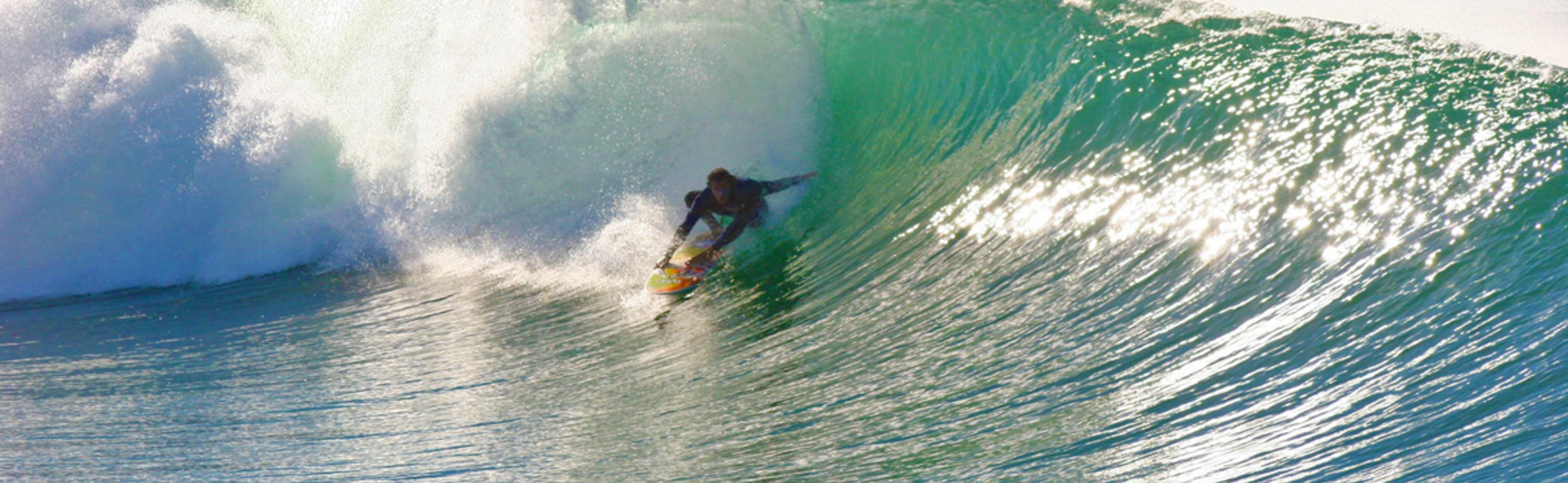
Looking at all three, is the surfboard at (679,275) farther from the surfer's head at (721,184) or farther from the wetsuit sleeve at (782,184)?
the wetsuit sleeve at (782,184)

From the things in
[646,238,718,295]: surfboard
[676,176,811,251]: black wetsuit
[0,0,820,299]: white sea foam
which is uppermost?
[0,0,820,299]: white sea foam

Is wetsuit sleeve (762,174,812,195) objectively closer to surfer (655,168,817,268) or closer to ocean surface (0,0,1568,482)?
surfer (655,168,817,268)

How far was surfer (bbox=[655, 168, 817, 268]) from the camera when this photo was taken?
8.26 metres

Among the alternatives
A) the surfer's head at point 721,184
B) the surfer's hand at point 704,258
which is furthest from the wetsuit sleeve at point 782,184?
the surfer's hand at point 704,258

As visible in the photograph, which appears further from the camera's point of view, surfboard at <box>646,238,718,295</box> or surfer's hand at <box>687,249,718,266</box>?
surfer's hand at <box>687,249,718,266</box>

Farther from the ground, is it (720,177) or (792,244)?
(720,177)

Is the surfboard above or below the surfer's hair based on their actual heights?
below

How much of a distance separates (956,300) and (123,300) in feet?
24.9

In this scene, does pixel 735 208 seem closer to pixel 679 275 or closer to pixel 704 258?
pixel 704 258

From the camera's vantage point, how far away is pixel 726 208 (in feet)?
27.7

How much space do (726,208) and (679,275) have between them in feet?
1.95

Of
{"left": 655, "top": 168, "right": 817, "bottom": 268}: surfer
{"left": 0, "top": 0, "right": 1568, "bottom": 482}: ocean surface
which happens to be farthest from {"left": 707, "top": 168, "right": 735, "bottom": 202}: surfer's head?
{"left": 0, "top": 0, "right": 1568, "bottom": 482}: ocean surface

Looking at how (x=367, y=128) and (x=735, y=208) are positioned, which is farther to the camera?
(x=367, y=128)

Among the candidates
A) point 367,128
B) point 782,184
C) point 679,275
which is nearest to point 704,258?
point 679,275
